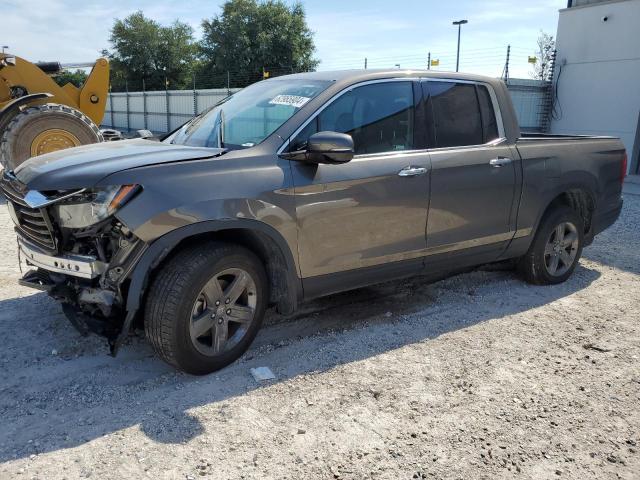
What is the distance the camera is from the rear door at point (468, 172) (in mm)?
4402

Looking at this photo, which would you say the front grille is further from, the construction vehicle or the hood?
the construction vehicle

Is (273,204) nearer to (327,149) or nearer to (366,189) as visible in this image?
(327,149)

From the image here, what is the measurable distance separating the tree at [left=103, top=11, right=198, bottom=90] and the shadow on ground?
2087 inches

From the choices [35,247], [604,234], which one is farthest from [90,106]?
[604,234]

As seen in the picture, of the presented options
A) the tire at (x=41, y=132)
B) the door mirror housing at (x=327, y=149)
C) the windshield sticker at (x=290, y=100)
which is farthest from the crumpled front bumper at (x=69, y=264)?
the tire at (x=41, y=132)

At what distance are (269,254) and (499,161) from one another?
220cm

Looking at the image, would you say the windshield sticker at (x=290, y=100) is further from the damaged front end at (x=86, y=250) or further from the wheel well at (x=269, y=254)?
the damaged front end at (x=86, y=250)

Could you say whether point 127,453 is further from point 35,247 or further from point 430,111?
point 430,111

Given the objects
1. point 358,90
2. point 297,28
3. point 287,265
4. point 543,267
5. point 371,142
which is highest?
point 297,28

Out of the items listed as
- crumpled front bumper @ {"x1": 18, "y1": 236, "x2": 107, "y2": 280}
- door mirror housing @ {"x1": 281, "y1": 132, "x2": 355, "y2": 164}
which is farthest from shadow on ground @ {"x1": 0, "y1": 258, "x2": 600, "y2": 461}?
door mirror housing @ {"x1": 281, "y1": 132, "x2": 355, "y2": 164}

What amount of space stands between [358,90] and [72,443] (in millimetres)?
2845

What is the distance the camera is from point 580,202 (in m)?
5.69

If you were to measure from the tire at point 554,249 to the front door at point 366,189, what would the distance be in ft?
5.14

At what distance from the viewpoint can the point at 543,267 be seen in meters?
5.42
